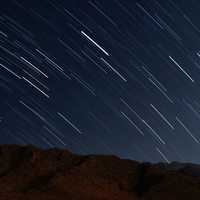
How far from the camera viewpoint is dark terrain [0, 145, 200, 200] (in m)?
107

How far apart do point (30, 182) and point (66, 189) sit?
10.3m

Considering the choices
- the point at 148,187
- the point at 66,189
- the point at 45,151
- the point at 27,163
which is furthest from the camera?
the point at 45,151

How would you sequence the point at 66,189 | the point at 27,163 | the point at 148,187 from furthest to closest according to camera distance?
the point at 27,163
the point at 148,187
the point at 66,189

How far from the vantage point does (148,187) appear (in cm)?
11669

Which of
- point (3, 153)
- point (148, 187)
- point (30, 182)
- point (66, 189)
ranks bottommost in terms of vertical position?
point (3, 153)

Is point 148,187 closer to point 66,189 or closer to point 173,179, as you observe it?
point 173,179

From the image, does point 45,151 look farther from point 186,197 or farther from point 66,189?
point 186,197

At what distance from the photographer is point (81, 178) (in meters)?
116

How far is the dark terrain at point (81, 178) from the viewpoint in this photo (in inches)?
4218

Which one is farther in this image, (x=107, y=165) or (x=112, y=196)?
(x=107, y=165)

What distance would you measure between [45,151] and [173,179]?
36.5 metres

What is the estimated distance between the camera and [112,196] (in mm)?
108938

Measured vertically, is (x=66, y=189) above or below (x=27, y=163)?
above

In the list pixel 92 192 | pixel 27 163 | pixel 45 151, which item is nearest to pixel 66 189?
pixel 92 192
